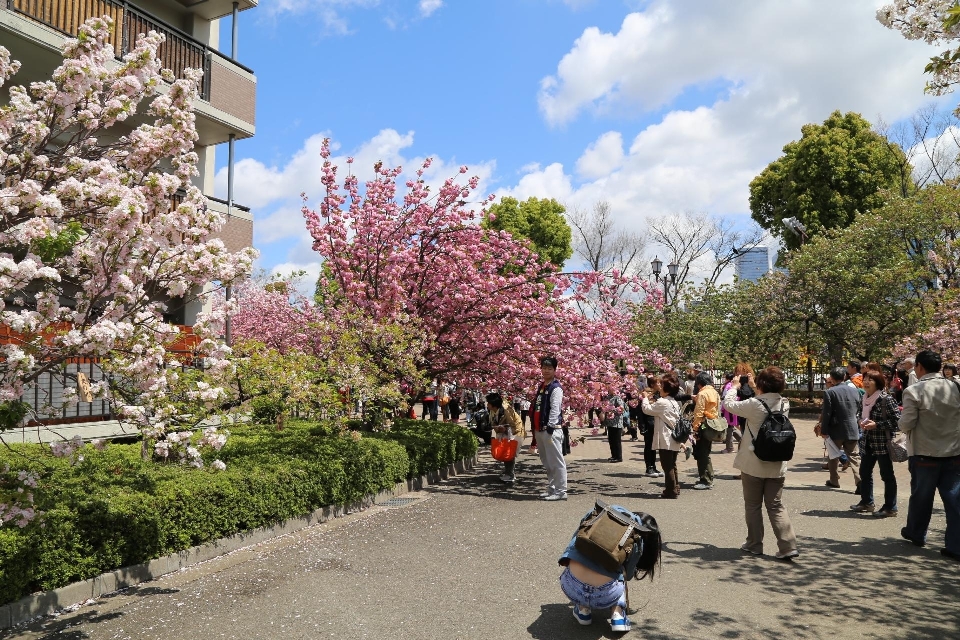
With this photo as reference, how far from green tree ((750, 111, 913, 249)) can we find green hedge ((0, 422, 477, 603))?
2634cm

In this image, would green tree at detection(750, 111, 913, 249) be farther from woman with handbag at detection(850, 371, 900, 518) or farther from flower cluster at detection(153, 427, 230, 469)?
flower cluster at detection(153, 427, 230, 469)

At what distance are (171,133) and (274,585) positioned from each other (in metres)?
3.74

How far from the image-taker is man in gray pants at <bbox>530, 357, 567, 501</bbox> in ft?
29.9

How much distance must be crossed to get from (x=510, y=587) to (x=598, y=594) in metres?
1.16

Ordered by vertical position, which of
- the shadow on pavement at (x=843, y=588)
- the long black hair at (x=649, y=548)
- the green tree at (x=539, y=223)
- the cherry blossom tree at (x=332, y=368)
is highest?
the green tree at (x=539, y=223)

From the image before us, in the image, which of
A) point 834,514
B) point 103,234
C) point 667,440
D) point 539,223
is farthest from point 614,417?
point 539,223

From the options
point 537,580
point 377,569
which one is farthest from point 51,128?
point 537,580

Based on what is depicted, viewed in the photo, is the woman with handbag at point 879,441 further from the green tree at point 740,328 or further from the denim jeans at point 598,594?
the green tree at point 740,328

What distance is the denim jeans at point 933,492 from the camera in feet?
20.3

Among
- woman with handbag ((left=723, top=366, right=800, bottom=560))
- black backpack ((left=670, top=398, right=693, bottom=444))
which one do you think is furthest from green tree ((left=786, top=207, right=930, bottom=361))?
woman with handbag ((left=723, top=366, right=800, bottom=560))

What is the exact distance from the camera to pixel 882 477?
7.84 m

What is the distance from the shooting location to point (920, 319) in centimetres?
1998

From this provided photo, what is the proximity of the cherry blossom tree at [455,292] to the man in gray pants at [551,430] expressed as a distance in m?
2.11

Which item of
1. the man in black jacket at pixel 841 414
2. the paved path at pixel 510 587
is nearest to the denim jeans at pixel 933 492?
the paved path at pixel 510 587
